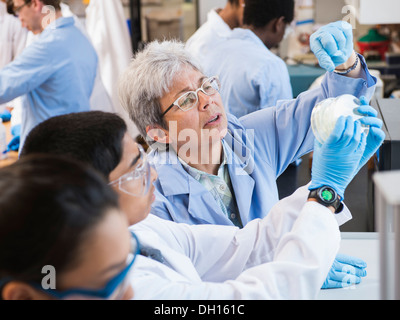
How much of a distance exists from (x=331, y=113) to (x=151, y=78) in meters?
0.69

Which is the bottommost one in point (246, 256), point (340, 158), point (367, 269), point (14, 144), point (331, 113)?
point (14, 144)

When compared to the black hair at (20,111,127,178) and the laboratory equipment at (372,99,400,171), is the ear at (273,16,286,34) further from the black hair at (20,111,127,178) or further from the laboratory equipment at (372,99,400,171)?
the black hair at (20,111,127,178)

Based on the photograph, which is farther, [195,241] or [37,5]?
[37,5]

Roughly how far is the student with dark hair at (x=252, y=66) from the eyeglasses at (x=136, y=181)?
61.9 inches

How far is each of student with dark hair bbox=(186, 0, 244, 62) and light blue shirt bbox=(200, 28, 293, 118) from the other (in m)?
0.21

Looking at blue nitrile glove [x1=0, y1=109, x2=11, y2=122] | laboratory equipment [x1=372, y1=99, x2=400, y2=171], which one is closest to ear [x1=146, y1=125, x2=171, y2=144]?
laboratory equipment [x1=372, y1=99, x2=400, y2=171]

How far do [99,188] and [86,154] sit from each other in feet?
0.98

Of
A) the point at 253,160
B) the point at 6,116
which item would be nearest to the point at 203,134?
the point at 253,160

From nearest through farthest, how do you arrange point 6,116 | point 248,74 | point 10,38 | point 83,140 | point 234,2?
point 83,140 < point 248,74 < point 234,2 < point 6,116 < point 10,38

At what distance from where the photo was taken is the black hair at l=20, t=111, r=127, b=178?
3.91 feet

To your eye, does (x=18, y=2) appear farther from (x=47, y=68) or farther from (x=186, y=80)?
(x=186, y=80)

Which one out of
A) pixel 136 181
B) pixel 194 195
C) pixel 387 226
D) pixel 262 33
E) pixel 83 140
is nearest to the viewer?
pixel 387 226

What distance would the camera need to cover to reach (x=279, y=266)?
1.19 meters

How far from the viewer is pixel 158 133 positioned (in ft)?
6.54
